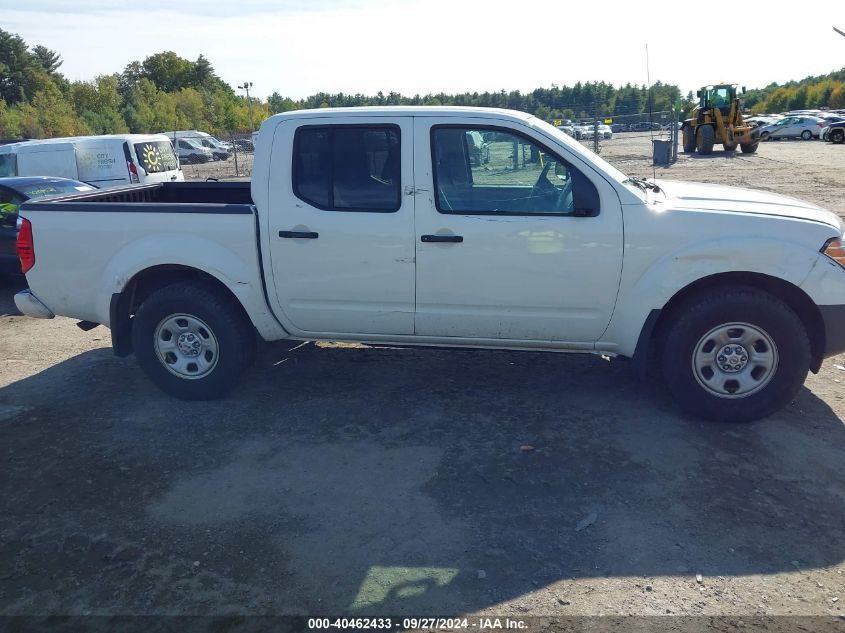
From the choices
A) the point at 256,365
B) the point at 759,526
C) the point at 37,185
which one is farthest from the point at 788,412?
the point at 37,185

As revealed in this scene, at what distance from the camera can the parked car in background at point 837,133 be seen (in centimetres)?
3603

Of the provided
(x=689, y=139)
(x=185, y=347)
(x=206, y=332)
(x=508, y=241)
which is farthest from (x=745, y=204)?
(x=689, y=139)

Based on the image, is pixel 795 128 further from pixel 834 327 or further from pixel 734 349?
pixel 734 349

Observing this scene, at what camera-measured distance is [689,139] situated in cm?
3194

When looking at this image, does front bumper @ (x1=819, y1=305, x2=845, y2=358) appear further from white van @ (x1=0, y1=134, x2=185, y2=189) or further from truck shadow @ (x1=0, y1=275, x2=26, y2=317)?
white van @ (x1=0, y1=134, x2=185, y2=189)

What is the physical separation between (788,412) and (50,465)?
15.9 feet

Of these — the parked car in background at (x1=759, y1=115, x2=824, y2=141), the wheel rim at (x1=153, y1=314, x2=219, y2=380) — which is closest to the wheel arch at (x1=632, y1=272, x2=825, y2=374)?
the wheel rim at (x1=153, y1=314, x2=219, y2=380)

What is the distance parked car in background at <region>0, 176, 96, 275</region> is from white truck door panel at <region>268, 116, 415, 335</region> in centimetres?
482

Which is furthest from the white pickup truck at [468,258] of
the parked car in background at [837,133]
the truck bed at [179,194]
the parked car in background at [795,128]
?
the parked car in background at [795,128]

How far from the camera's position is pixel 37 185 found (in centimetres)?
966

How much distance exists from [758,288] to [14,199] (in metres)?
8.77

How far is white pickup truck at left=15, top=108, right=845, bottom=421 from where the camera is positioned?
4633 mm

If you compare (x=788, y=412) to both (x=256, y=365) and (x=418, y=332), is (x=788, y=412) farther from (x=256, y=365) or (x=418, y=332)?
(x=256, y=365)

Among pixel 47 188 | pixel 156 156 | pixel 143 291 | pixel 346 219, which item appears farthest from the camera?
pixel 156 156
